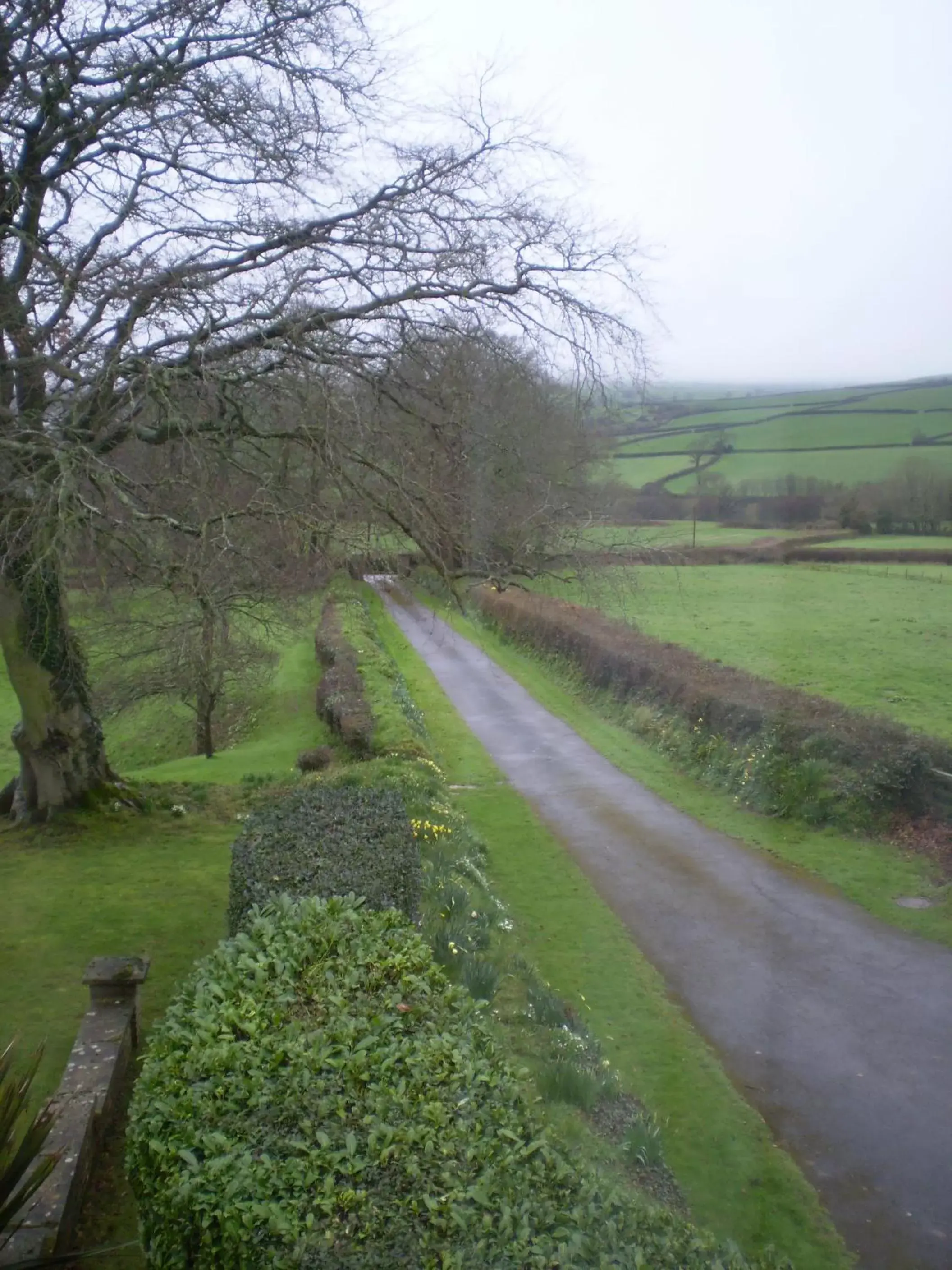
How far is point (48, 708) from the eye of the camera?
1100 centimetres

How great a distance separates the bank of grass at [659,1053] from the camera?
507cm

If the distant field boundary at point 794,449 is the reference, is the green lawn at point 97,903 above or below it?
below

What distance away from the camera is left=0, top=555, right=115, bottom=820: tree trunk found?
10719 mm

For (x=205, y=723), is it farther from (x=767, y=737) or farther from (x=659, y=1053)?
(x=659, y=1053)

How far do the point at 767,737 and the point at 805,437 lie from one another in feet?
25.0

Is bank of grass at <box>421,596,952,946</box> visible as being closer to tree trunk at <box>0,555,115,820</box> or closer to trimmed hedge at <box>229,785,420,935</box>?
trimmed hedge at <box>229,785,420,935</box>

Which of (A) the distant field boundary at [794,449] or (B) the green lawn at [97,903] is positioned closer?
(B) the green lawn at [97,903]

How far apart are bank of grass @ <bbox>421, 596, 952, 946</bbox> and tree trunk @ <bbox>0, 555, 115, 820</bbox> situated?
393 cm

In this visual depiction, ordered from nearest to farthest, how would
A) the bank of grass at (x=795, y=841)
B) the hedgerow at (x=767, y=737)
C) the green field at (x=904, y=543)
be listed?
the bank of grass at (x=795, y=841), the hedgerow at (x=767, y=737), the green field at (x=904, y=543)

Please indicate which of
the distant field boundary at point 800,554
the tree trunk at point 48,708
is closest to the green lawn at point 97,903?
the tree trunk at point 48,708

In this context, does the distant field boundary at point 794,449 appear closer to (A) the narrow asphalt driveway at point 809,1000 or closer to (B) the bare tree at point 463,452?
(A) the narrow asphalt driveway at point 809,1000

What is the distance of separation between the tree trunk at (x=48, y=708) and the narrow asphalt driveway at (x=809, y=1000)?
13.2ft

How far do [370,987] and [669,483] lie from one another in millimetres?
19410

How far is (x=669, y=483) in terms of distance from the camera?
73.7 feet
